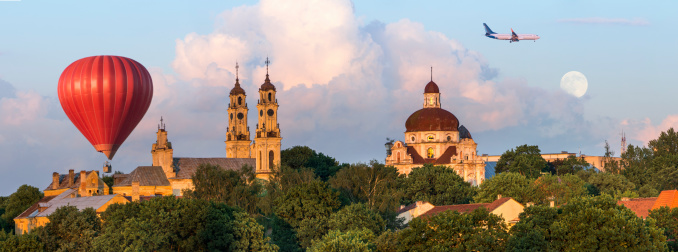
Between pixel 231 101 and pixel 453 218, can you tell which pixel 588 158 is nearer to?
pixel 231 101

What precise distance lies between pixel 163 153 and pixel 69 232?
5108 centimetres

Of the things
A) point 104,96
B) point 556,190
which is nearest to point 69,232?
point 104,96

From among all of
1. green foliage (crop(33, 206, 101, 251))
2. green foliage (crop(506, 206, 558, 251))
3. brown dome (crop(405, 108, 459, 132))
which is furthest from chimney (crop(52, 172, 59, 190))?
green foliage (crop(506, 206, 558, 251))

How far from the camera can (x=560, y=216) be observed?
62750 millimetres

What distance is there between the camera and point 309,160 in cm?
15000

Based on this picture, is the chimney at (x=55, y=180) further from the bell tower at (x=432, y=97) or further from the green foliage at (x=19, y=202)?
the bell tower at (x=432, y=97)

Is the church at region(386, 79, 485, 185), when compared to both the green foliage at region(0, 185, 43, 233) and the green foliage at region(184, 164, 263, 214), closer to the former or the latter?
the green foliage at region(184, 164, 263, 214)

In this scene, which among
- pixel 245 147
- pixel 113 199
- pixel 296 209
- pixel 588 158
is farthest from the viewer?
pixel 588 158

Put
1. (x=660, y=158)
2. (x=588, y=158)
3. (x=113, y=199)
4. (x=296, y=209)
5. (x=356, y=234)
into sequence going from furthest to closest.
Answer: (x=588, y=158) → (x=660, y=158) → (x=113, y=199) → (x=296, y=209) → (x=356, y=234)

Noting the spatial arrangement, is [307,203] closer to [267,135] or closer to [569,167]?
[267,135]

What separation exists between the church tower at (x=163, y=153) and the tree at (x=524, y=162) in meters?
45.2

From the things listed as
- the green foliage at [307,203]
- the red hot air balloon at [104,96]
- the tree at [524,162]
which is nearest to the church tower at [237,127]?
the tree at [524,162]

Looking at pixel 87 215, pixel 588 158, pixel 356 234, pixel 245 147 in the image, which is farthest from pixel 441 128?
pixel 356 234

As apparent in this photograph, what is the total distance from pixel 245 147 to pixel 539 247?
91213mm
